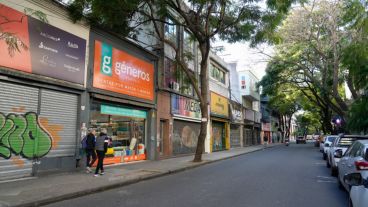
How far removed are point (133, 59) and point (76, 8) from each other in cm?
509

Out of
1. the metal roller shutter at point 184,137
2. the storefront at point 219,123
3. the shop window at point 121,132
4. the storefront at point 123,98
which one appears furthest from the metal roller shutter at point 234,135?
the shop window at point 121,132

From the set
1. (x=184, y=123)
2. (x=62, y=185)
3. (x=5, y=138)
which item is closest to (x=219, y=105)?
(x=184, y=123)

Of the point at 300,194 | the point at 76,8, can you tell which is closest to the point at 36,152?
the point at 76,8

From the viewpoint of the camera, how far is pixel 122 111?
17125 millimetres

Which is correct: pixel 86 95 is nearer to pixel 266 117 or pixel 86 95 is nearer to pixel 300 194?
pixel 300 194

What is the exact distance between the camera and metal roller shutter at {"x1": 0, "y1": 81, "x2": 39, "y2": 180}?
10562mm

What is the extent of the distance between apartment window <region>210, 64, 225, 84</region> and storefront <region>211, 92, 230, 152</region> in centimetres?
193

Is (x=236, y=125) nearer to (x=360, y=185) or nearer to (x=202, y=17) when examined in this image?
(x=202, y=17)

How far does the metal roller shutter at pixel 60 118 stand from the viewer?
40.4ft

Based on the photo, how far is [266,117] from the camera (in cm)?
6181

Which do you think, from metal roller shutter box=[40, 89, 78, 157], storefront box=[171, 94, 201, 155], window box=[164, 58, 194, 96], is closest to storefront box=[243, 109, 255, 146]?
storefront box=[171, 94, 201, 155]

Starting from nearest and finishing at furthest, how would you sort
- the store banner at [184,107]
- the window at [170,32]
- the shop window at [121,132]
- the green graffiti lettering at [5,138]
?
the green graffiti lettering at [5,138], the shop window at [121,132], the window at [170,32], the store banner at [184,107]

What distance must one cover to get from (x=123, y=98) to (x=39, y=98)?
5.24m

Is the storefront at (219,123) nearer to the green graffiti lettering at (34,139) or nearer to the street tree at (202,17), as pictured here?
the street tree at (202,17)
